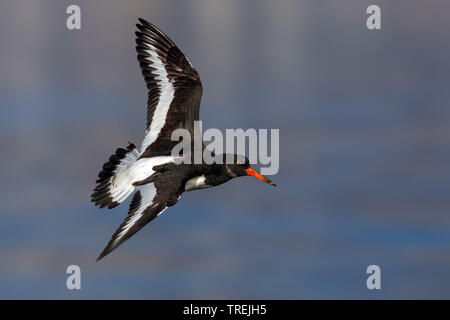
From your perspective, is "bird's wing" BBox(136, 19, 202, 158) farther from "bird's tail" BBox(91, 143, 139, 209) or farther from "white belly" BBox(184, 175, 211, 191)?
"white belly" BBox(184, 175, 211, 191)

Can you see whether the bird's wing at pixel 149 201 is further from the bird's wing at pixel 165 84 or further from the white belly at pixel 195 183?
the bird's wing at pixel 165 84

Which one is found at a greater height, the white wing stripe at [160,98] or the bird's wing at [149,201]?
the white wing stripe at [160,98]

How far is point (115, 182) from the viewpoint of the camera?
8.75 m

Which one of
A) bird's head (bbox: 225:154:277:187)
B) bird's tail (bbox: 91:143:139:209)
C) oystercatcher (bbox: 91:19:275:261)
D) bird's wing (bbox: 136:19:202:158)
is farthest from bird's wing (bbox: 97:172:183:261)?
bird's wing (bbox: 136:19:202:158)

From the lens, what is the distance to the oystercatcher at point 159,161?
26.3 feet

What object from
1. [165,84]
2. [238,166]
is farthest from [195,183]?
[165,84]


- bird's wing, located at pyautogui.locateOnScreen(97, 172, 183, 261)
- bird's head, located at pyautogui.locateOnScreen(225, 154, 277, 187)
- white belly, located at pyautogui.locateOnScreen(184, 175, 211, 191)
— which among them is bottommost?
bird's wing, located at pyautogui.locateOnScreen(97, 172, 183, 261)

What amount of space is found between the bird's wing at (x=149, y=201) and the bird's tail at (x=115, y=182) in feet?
0.83

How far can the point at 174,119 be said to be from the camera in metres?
9.36

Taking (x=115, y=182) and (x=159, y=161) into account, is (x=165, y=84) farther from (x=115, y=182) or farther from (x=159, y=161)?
(x=115, y=182)

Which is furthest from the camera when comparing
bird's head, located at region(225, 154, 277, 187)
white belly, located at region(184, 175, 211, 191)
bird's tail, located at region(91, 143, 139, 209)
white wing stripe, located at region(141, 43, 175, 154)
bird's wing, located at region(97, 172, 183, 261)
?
white wing stripe, located at region(141, 43, 175, 154)

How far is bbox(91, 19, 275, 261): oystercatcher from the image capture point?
26.3ft

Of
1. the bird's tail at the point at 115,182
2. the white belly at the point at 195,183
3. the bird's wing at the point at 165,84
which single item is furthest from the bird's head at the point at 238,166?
the bird's tail at the point at 115,182

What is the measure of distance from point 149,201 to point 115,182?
2.96ft
